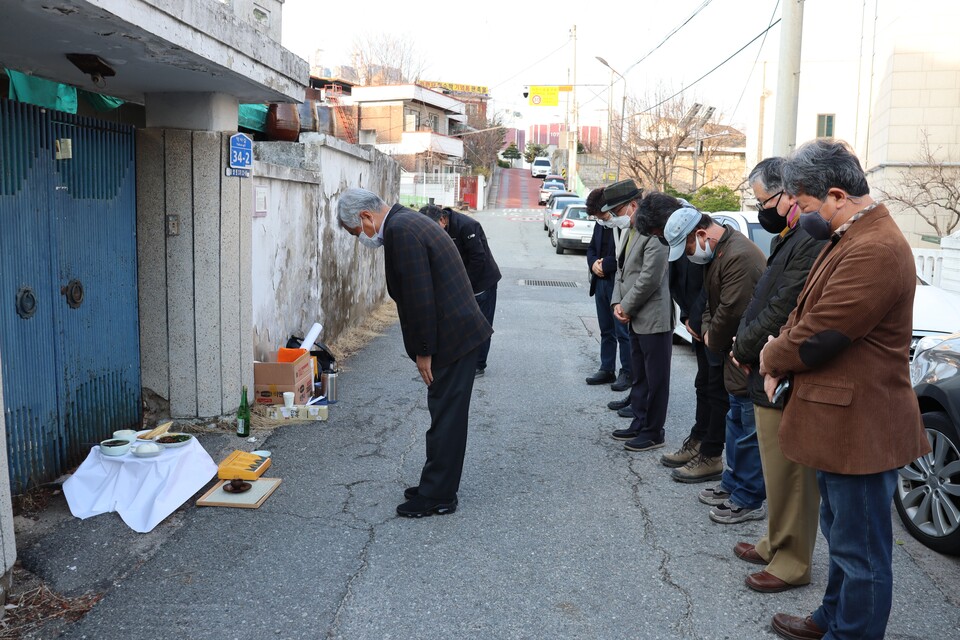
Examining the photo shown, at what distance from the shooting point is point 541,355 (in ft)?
31.4

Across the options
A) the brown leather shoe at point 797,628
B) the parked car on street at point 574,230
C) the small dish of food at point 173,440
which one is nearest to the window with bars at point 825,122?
the parked car on street at point 574,230

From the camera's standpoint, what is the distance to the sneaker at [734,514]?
4.53 metres

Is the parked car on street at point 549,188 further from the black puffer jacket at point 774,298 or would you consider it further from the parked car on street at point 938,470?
the black puffer jacket at point 774,298

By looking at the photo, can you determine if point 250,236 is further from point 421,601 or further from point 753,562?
point 753,562

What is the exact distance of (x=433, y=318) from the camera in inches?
173

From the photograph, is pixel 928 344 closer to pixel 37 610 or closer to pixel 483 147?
pixel 37 610

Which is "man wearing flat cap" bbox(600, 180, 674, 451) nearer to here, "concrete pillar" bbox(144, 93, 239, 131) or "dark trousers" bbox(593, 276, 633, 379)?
"dark trousers" bbox(593, 276, 633, 379)

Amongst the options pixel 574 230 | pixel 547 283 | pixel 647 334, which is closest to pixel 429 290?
pixel 647 334

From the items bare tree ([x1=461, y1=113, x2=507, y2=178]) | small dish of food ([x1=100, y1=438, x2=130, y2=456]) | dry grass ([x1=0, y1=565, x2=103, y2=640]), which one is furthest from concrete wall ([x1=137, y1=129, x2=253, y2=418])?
bare tree ([x1=461, y1=113, x2=507, y2=178])

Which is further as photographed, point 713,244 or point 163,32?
point 713,244

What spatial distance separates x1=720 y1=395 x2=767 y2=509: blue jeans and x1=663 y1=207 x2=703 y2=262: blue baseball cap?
3.01 ft

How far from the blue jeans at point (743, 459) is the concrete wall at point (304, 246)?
4165 mm

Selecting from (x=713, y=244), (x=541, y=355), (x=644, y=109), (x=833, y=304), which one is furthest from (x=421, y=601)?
(x=644, y=109)

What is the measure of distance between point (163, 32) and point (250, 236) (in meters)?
2.40
